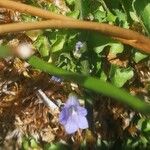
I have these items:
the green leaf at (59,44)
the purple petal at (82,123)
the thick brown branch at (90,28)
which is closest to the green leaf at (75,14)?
the green leaf at (59,44)

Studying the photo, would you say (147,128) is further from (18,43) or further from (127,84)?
(18,43)

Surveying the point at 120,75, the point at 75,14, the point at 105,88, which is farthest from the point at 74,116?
the point at 105,88

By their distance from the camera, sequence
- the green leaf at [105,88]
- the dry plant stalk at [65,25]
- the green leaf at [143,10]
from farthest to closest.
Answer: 1. the green leaf at [143,10]
2. the dry plant stalk at [65,25]
3. the green leaf at [105,88]

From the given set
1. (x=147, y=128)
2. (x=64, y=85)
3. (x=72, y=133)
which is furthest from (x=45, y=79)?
(x=147, y=128)

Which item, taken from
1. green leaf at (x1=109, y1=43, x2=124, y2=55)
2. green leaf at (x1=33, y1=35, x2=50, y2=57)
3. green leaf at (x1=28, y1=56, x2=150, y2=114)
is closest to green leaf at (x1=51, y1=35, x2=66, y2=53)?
green leaf at (x1=33, y1=35, x2=50, y2=57)

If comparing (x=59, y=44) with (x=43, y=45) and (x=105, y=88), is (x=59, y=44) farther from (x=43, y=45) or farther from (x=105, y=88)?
(x=105, y=88)

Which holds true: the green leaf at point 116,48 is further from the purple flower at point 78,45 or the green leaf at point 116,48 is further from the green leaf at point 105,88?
the green leaf at point 105,88

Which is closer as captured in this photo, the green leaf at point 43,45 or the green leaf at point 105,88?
the green leaf at point 105,88

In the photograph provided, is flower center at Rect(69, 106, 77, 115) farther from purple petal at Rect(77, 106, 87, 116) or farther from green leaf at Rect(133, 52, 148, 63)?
green leaf at Rect(133, 52, 148, 63)
